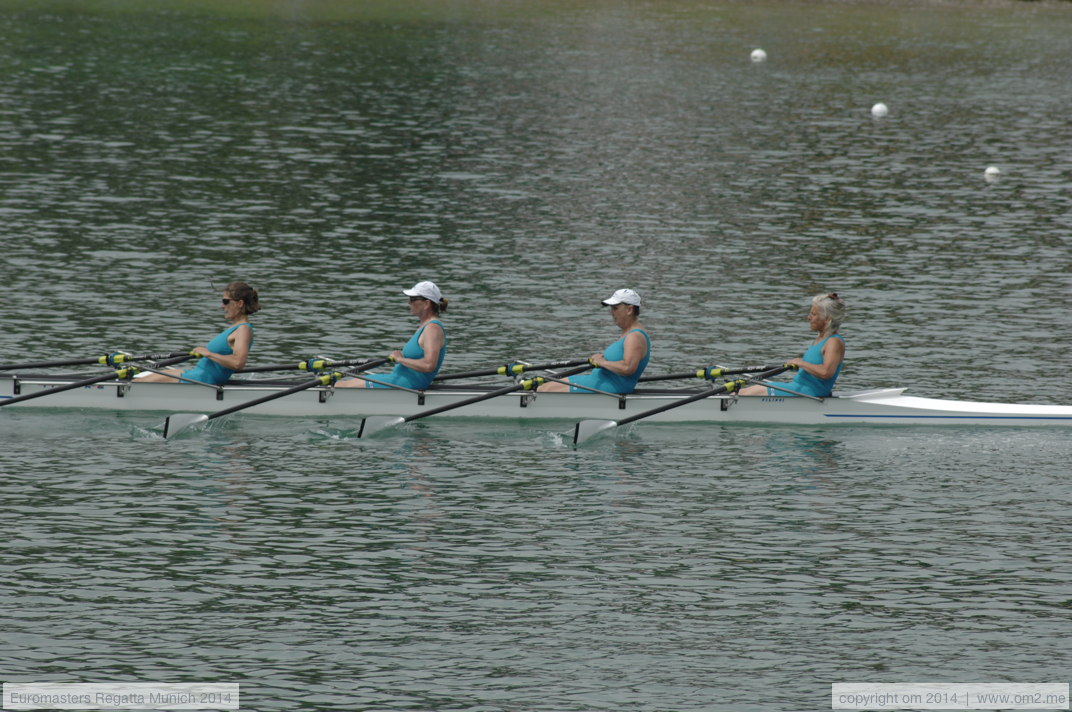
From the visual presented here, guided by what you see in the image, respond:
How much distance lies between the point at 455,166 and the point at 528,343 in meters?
16.7

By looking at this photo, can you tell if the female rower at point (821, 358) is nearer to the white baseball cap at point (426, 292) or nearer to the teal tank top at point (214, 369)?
the white baseball cap at point (426, 292)

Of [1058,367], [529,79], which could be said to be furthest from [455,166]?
[1058,367]

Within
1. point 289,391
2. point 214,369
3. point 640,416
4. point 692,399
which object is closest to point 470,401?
point 640,416

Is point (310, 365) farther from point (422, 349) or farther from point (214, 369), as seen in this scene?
point (422, 349)

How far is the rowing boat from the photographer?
20.6m

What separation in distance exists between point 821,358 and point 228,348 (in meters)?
7.17

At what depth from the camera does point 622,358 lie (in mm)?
20766

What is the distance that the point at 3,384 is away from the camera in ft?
67.3

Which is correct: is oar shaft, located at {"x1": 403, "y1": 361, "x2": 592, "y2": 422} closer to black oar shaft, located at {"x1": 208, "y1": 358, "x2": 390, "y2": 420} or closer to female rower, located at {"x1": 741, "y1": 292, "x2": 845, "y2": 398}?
black oar shaft, located at {"x1": 208, "y1": 358, "x2": 390, "y2": 420}

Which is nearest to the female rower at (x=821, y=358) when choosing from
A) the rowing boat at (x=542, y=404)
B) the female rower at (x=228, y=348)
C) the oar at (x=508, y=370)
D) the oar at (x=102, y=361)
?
the rowing boat at (x=542, y=404)

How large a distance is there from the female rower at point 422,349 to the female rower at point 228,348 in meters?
1.35

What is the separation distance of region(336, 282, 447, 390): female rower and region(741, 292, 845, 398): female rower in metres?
3.84

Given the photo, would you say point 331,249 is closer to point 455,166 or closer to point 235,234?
point 235,234

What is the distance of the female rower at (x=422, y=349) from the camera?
20453 millimetres
